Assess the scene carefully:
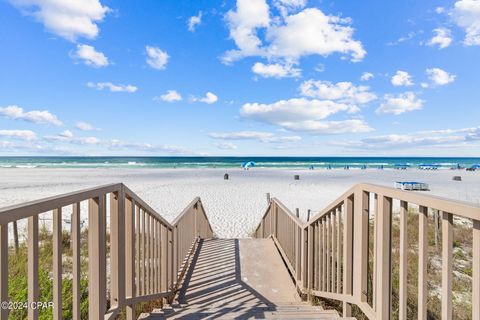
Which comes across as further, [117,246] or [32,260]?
[117,246]

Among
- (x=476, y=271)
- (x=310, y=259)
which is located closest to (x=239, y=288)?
(x=310, y=259)

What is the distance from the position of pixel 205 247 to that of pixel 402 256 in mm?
4897

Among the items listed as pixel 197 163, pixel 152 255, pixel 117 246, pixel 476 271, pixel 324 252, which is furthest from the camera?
pixel 197 163

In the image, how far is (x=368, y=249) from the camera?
2.54 m

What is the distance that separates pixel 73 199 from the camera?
5.36 ft

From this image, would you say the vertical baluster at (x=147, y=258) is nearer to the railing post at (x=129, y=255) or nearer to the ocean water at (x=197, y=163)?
the railing post at (x=129, y=255)

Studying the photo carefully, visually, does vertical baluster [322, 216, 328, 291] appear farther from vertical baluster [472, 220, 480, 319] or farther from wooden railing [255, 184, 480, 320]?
vertical baluster [472, 220, 480, 319]

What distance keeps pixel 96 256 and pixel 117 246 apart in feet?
1.04

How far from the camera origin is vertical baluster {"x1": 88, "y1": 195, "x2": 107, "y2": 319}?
2023mm

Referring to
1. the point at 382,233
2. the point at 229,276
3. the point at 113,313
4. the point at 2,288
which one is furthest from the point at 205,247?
the point at 2,288

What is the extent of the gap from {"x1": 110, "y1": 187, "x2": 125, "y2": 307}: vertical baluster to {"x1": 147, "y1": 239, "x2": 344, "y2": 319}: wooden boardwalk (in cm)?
63

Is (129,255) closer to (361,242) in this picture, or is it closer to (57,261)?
(57,261)

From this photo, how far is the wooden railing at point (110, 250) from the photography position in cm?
129

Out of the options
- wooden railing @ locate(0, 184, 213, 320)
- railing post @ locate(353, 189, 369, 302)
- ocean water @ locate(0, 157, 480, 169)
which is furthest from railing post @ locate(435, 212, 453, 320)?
ocean water @ locate(0, 157, 480, 169)
